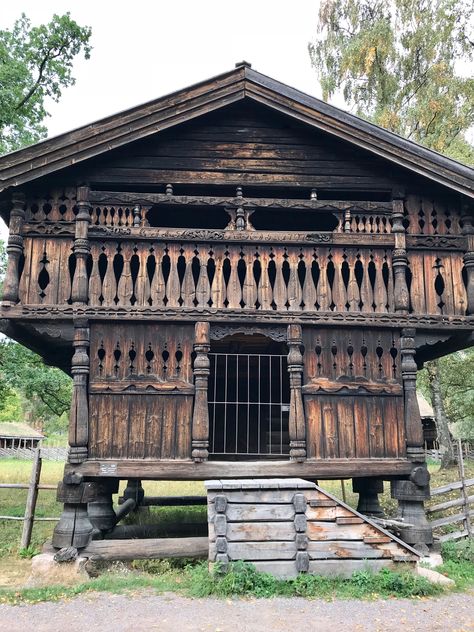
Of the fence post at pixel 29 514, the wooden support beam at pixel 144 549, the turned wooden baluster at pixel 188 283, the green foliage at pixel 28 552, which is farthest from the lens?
the fence post at pixel 29 514

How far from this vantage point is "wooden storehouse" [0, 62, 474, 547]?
347 inches

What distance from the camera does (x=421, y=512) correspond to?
28.8 feet

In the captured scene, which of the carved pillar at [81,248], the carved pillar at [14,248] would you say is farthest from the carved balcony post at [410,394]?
the carved pillar at [14,248]

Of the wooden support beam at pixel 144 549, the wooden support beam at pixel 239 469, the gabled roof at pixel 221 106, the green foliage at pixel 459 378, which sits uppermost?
the gabled roof at pixel 221 106

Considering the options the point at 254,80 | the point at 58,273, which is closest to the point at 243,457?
the point at 58,273

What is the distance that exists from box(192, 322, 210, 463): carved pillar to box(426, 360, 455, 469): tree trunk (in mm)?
15116

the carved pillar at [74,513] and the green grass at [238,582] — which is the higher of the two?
the carved pillar at [74,513]

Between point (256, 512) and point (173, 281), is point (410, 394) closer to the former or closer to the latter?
point (256, 512)

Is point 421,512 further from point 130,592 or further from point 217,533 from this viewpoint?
point 130,592

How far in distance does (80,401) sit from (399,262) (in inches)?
222

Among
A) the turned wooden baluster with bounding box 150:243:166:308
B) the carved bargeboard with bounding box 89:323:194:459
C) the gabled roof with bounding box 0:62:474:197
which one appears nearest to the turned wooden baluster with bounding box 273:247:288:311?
the carved bargeboard with bounding box 89:323:194:459

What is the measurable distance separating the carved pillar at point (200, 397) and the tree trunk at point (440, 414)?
49.6ft

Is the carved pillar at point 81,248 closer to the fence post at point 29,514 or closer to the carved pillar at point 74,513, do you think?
the carved pillar at point 74,513

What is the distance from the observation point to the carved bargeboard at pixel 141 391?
345 inches
